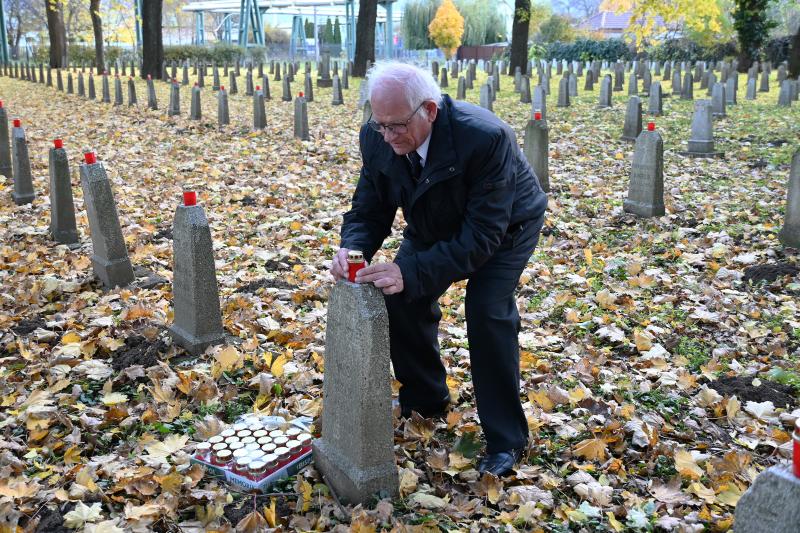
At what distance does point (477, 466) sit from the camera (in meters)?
3.56

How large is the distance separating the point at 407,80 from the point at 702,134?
33.1 ft

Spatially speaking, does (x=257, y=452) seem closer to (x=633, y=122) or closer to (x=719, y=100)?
(x=633, y=122)

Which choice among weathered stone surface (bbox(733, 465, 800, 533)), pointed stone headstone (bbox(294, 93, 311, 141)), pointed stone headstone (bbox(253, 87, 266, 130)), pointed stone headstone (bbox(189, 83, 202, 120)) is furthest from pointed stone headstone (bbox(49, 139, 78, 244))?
pointed stone headstone (bbox(189, 83, 202, 120))

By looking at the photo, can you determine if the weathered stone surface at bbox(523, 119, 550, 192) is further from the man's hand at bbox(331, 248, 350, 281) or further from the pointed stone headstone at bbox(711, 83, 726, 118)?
the pointed stone headstone at bbox(711, 83, 726, 118)

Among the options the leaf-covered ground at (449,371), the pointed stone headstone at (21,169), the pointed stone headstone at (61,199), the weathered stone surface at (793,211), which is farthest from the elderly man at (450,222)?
the pointed stone headstone at (21,169)

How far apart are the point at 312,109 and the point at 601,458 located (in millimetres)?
16237

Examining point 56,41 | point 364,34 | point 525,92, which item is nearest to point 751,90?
point 525,92

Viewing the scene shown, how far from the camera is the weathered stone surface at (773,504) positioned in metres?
1.77

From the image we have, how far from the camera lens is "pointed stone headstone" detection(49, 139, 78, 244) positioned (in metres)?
6.77

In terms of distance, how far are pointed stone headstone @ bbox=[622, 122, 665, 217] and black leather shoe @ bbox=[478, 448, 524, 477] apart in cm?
552

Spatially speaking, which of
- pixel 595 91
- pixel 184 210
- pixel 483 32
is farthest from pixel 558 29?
pixel 184 210

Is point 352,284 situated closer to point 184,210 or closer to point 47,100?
point 184,210

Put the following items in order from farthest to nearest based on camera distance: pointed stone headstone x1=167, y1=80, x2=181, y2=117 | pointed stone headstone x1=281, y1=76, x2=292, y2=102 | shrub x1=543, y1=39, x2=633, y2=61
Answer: shrub x1=543, y1=39, x2=633, y2=61 < pointed stone headstone x1=281, y1=76, x2=292, y2=102 < pointed stone headstone x1=167, y1=80, x2=181, y2=117

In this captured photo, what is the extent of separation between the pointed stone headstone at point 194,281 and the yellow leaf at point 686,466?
117 inches
